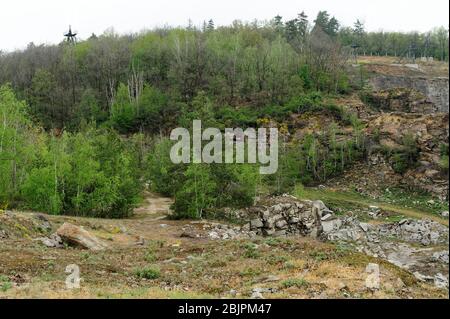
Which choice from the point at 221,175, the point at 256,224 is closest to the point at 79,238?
the point at 256,224

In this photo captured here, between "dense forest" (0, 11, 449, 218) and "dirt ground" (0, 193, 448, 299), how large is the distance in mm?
9138

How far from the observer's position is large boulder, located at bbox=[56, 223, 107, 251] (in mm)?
21719

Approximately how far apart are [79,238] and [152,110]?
55944 mm

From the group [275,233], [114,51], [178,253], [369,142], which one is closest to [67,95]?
[114,51]

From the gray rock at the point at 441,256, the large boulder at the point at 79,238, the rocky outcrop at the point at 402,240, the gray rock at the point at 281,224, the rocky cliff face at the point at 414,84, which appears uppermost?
the rocky cliff face at the point at 414,84

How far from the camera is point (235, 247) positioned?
20.0m

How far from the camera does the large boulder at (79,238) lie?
21.7 m

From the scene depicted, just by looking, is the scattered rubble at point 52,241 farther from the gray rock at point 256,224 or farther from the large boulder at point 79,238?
the gray rock at point 256,224

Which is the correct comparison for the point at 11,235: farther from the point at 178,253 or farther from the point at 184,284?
the point at 184,284

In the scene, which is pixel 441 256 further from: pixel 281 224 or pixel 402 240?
pixel 281 224

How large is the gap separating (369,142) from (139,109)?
122ft

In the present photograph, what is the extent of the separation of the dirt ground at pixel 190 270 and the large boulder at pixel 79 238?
0.63 metres

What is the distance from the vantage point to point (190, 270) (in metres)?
16.8

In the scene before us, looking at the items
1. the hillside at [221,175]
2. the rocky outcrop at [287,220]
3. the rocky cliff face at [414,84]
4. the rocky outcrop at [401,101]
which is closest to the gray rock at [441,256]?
the hillside at [221,175]
